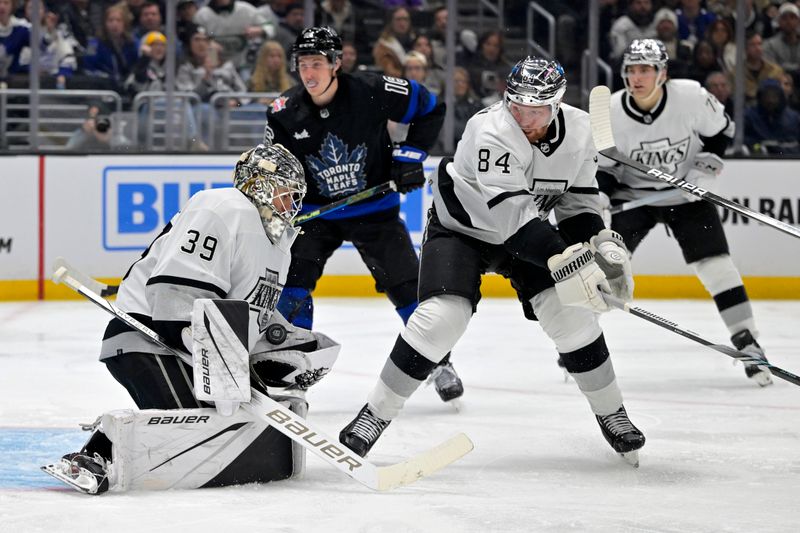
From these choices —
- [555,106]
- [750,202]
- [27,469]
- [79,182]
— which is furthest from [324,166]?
[750,202]

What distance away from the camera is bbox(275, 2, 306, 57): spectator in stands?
22.5 ft

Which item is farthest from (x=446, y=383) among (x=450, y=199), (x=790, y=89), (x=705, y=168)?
(x=790, y=89)

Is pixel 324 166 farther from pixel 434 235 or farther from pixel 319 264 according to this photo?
pixel 434 235

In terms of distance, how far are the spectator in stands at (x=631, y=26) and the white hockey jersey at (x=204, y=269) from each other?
4533 millimetres

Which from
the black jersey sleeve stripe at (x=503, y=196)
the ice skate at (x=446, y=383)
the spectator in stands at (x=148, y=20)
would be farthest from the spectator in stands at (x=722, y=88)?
the black jersey sleeve stripe at (x=503, y=196)

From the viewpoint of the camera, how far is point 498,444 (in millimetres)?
3449

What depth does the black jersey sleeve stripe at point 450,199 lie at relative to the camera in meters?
3.20

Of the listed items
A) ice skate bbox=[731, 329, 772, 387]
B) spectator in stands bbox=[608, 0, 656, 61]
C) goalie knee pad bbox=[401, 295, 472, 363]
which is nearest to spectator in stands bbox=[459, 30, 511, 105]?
spectator in stands bbox=[608, 0, 656, 61]

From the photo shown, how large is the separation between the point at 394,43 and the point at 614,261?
409cm

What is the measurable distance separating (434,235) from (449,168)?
6.9 inches

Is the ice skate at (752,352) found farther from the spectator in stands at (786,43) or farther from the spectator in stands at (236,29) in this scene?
the spectator in stands at (236,29)

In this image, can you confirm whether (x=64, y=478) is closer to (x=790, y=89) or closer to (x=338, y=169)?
(x=338, y=169)

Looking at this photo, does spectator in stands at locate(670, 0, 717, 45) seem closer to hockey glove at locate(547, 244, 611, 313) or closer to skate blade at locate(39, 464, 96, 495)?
hockey glove at locate(547, 244, 611, 313)

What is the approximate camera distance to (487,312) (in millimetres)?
6336
